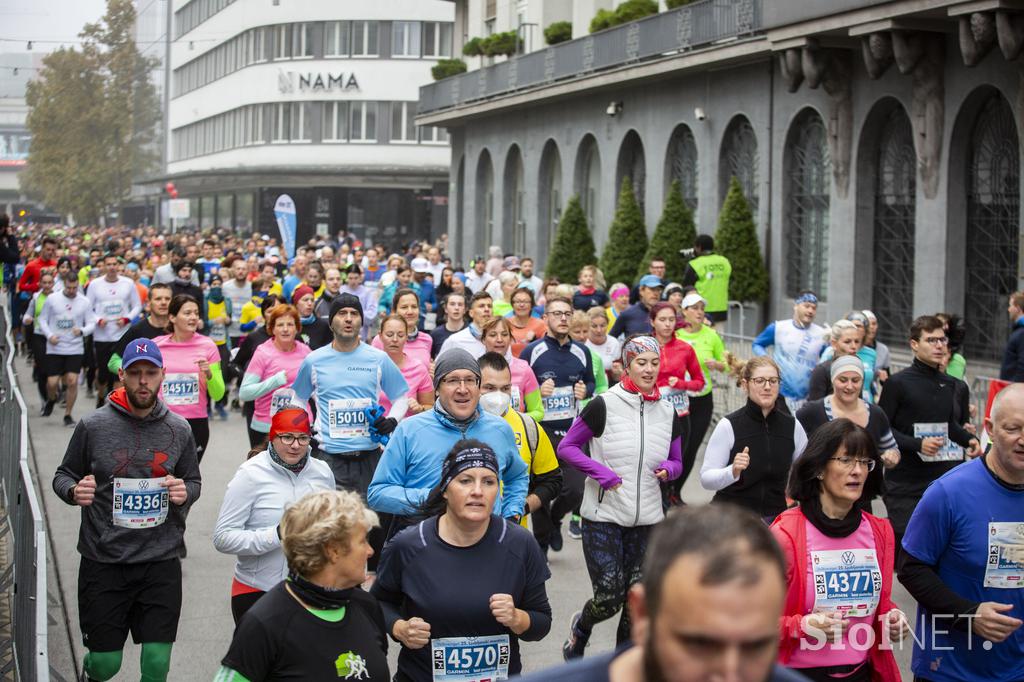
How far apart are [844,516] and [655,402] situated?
2.94 metres

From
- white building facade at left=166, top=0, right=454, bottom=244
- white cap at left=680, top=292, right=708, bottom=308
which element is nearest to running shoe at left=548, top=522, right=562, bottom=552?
white cap at left=680, top=292, right=708, bottom=308

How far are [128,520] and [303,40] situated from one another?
64252 mm

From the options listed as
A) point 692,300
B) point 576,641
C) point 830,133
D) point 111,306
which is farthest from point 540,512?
point 830,133

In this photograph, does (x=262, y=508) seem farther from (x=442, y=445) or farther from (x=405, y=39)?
(x=405, y=39)

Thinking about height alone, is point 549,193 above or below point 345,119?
below

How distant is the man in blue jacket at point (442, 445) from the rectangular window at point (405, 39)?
61.1 metres

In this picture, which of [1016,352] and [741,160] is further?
[741,160]

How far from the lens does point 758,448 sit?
26.8 ft

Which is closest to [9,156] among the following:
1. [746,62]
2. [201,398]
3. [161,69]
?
[161,69]

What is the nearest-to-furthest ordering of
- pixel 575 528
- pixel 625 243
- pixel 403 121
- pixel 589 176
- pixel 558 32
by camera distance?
pixel 575 528 < pixel 625 243 < pixel 558 32 < pixel 589 176 < pixel 403 121

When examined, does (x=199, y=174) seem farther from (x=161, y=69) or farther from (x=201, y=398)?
(x=201, y=398)

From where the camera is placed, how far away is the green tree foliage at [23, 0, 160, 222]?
102750 millimetres

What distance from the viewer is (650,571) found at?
2.25 meters

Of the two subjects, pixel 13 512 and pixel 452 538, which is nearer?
pixel 452 538
